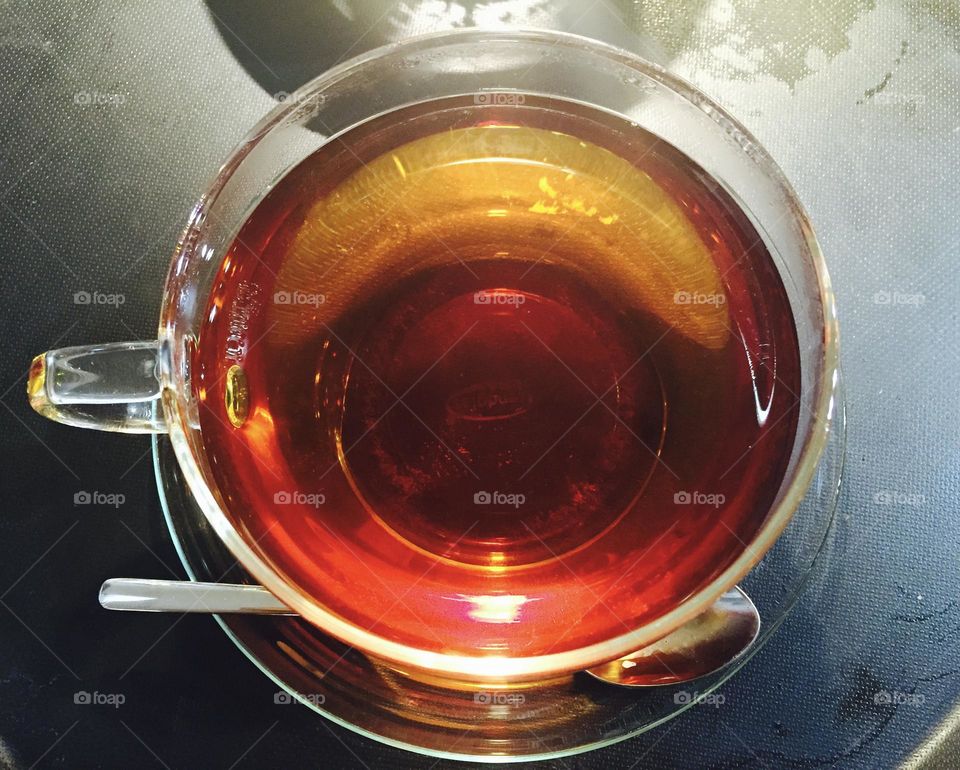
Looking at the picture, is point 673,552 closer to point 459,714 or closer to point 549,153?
point 459,714

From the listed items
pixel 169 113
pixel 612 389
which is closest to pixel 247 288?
pixel 169 113

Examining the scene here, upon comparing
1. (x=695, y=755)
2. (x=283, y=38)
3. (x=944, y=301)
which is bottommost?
(x=695, y=755)

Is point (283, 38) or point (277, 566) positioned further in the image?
point (283, 38)

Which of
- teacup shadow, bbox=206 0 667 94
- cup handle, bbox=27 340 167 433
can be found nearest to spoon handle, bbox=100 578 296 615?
cup handle, bbox=27 340 167 433

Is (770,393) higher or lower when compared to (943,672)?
higher

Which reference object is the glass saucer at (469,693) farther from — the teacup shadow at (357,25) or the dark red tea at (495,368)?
the teacup shadow at (357,25)

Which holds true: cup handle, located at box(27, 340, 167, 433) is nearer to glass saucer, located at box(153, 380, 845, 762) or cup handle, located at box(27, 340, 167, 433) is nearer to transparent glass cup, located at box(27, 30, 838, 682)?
transparent glass cup, located at box(27, 30, 838, 682)

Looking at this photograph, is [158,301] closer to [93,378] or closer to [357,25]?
[93,378]

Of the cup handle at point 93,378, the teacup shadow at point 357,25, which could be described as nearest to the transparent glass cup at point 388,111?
the cup handle at point 93,378
